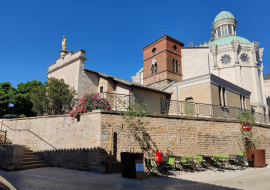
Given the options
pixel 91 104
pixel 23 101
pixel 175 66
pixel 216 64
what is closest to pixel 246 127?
pixel 91 104

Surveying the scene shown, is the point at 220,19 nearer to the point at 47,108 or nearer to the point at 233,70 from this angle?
the point at 233,70

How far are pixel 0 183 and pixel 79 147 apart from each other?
26.5 feet

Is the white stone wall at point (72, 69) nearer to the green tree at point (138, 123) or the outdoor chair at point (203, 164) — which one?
the green tree at point (138, 123)

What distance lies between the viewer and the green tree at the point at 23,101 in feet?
68.6

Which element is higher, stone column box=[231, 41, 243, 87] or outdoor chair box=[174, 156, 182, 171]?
stone column box=[231, 41, 243, 87]

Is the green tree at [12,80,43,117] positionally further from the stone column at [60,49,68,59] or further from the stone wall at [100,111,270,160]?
the stone wall at [100,111,270,160]

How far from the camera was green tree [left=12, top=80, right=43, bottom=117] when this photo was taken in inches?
823

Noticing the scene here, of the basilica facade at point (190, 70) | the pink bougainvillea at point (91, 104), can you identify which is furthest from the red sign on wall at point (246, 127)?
the pink bougainvillea at point (91, 104)

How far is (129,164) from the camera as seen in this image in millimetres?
7848

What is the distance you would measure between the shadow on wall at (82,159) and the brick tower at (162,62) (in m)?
16.4

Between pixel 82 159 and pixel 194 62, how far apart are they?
2216cm

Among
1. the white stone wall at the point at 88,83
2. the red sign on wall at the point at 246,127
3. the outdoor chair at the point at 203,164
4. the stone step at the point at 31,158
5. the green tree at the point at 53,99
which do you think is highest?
the white stone wall at the point at 88,83

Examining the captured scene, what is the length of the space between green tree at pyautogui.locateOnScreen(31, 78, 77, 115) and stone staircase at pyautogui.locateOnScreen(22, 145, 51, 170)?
4341 mm

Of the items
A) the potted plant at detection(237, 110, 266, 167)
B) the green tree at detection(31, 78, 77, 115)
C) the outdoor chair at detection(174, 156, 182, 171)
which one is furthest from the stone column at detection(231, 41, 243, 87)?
A: the green tree at detection(31, 78, 77, 115)
